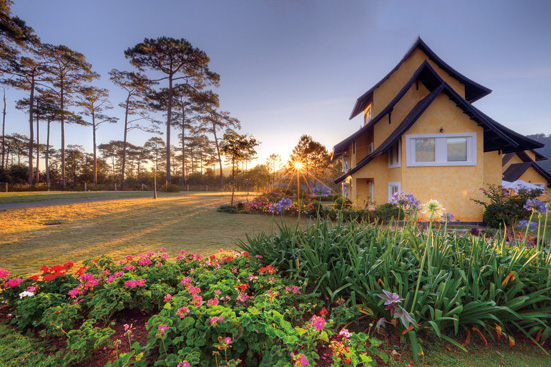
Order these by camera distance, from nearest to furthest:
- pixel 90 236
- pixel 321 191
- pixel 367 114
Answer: pixel 90 236
pixel 321 191
pixel 367 114

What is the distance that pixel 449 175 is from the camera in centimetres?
1003

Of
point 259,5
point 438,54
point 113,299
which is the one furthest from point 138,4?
point 438,54

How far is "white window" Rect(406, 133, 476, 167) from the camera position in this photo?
32.7 feet

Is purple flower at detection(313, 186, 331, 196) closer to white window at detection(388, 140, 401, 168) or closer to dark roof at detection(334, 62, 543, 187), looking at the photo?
dark roof at detection(334, 62, 543, 187)

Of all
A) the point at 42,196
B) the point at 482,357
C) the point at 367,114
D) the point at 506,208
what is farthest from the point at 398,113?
the point at 42,196

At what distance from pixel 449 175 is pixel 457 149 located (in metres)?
1.25

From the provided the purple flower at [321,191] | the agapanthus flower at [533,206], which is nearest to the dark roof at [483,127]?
the purple flower at [321,191]

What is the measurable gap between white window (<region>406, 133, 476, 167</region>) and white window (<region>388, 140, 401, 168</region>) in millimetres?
546

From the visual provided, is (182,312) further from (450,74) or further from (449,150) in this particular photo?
(450,74)

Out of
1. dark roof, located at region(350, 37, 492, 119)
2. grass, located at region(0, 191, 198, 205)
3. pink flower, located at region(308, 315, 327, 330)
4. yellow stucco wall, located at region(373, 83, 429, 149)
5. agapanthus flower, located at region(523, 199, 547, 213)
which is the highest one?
dark roof, located at region(350, 37, 492, 119)

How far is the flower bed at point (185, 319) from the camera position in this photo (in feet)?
5.02

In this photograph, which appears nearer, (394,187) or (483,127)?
(483,127)

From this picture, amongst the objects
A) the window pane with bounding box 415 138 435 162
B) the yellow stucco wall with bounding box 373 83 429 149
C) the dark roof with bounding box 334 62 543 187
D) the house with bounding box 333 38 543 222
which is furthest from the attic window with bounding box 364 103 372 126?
the window pane with bounding box 415 138 435 162

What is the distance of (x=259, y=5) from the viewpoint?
36.6 feet
